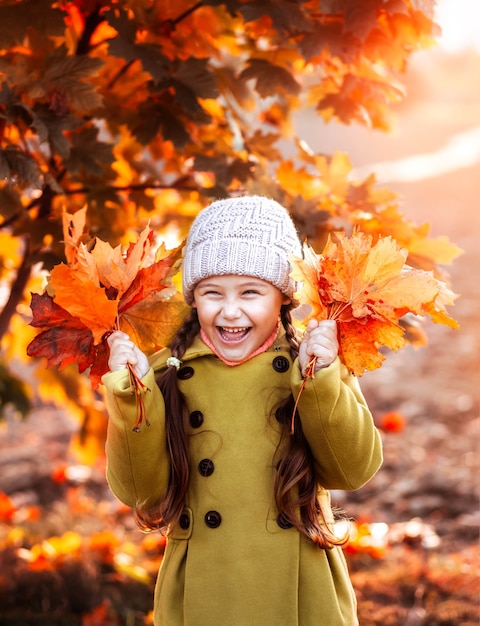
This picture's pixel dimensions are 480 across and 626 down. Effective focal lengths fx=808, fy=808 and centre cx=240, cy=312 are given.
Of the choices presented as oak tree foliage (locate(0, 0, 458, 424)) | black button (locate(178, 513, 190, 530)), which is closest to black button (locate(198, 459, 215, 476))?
black button (locate(178, 513, 190, 530))

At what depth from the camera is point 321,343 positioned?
1.59 metres

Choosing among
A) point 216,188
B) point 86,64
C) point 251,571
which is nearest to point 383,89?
point 216,188

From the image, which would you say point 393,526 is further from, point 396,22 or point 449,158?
point 449,158

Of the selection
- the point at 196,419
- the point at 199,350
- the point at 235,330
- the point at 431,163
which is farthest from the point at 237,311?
the point at 431,163

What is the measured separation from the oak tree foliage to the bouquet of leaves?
1.65ft

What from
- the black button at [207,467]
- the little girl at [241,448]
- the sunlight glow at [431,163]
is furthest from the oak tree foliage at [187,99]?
the sunlight glow at [431,163]

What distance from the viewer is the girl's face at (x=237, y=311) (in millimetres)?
1732

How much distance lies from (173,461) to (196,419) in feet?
0.34

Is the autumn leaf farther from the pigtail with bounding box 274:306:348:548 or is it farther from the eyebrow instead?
the pigtail with bounding box 274:306:348:548

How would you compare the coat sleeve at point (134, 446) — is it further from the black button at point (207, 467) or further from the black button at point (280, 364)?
the black button at point (280, 364)

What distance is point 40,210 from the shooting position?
8.50ft

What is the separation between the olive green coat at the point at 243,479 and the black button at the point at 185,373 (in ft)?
0.04

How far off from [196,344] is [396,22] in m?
1.13

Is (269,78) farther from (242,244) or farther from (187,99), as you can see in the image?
(242,244)
